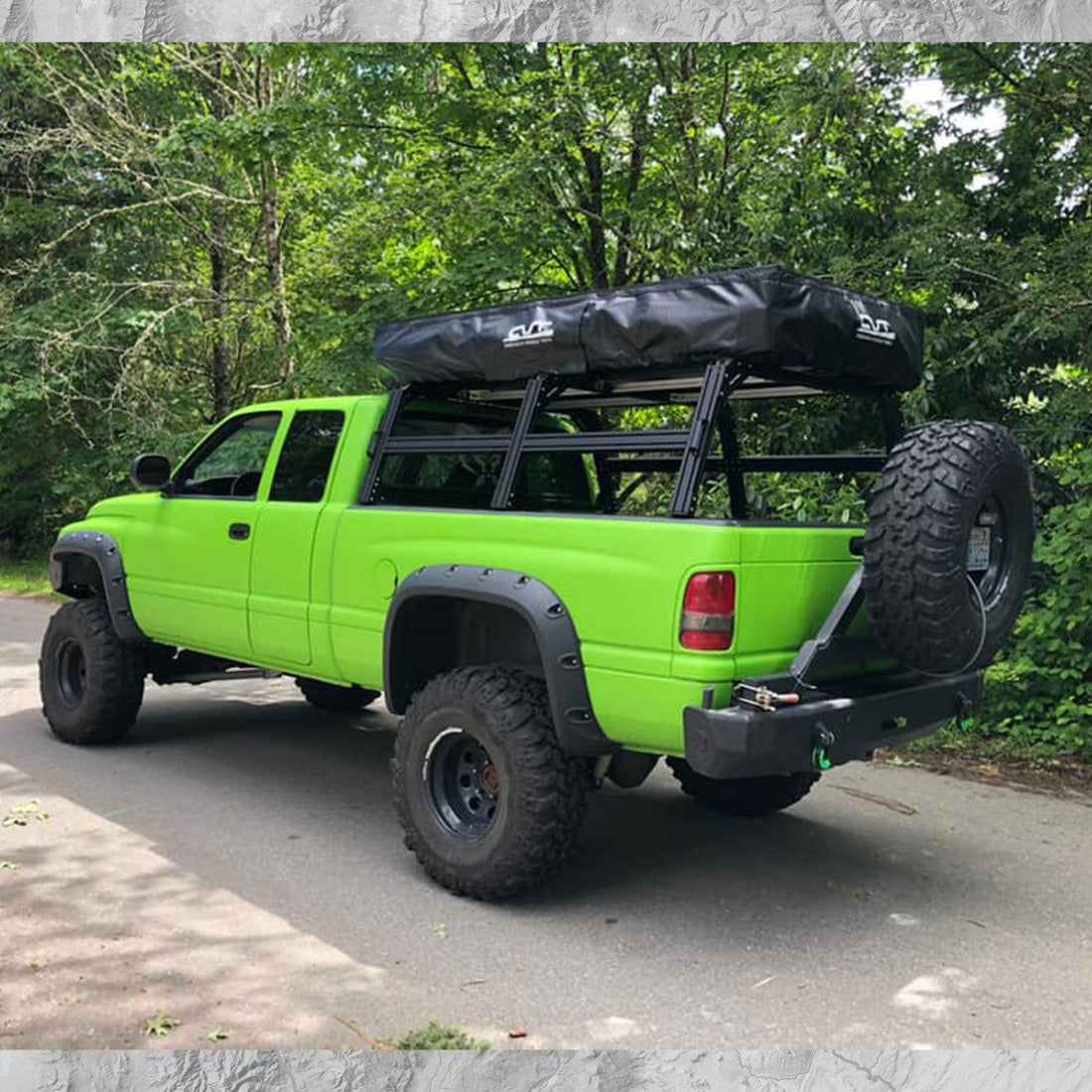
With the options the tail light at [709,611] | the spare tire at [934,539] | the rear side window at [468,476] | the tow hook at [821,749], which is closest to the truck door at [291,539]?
the rear side window at [468,476]

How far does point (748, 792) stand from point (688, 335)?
2325 mm

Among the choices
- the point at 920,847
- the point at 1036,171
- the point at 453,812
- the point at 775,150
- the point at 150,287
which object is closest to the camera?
the point at 453,812

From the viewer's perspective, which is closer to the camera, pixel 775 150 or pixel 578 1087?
pixel 578 1087

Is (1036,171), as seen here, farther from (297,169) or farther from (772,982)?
(297,169)

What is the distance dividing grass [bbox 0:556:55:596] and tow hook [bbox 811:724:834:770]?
11.9 meters

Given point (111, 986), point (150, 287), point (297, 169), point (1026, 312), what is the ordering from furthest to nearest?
point (150, 287) → point (297, 169) → point (1026, 312) → point (111, 986)

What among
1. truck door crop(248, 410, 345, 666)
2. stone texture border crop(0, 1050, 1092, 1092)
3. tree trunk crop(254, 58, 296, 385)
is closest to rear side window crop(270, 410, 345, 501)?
truck door crop(248, 410, 345, 666)

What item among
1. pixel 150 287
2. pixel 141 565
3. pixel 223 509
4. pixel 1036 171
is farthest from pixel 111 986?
pixel 150 287

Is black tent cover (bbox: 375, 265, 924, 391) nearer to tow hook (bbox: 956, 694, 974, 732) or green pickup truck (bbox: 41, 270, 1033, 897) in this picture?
green pickup truck (bbox: 41, 270, 1033, 897)

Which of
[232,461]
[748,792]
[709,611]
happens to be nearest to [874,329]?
[709,611]

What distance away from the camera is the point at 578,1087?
9.48ft

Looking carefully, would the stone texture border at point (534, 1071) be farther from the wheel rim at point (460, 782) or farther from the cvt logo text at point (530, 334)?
the cvt logo text at point (530, 334)

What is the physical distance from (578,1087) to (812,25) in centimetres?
365

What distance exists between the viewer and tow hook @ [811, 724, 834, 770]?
3672mm
